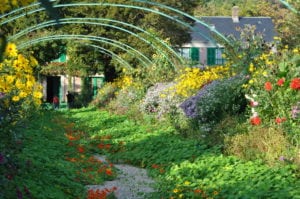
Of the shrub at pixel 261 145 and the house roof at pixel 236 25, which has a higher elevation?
the house roof at pixel 236 25

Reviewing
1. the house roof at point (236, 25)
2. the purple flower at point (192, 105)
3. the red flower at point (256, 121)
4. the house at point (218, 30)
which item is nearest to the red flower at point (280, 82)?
the red flower at point (256, 121)

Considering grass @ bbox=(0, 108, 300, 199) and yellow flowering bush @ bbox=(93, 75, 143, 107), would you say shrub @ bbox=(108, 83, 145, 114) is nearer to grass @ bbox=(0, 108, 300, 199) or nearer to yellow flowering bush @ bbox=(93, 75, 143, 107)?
yellow flowering bush @ bbox=(93, 75, 143, 107)

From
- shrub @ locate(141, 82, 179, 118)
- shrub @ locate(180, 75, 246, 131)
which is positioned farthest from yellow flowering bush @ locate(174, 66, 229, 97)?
shrub @ locate(180, 75, 246, 131)

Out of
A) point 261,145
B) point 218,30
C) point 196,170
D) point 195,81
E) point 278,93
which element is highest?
point 218,30

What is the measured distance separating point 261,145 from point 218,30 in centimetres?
3878

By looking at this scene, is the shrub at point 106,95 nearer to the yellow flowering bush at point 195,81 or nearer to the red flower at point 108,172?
the yellow flowering bush at point 195,81

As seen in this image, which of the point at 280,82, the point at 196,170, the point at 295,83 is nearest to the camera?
Result: the point at 196,170

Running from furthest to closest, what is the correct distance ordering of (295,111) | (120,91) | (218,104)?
(120,91) → (218,104) → (295,111)

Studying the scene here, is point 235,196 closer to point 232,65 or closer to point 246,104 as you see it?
point 246,104

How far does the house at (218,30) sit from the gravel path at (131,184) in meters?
33.2

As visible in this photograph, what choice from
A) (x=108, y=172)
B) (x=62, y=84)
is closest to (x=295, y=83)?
(x=108, y=172)

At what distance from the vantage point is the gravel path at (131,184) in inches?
267

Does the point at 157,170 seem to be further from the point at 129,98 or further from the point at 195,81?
the point at 129,98

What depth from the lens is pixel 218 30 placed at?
4594 centimetres
